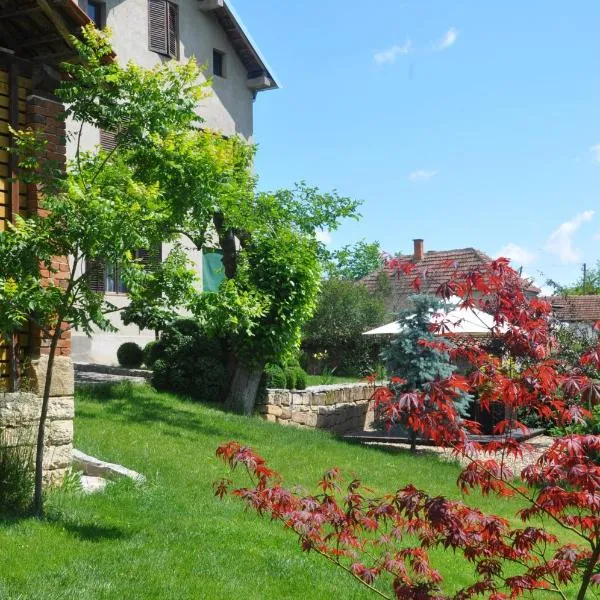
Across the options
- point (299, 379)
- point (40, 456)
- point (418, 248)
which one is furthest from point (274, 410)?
point (418, 248)

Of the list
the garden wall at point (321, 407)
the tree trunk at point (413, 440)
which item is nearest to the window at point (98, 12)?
the garden wall at point (321, 407)

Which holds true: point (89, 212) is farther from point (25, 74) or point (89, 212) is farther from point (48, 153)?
point (25, 74)

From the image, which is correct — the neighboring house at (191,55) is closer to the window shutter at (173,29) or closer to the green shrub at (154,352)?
the window shutter at (173,29)

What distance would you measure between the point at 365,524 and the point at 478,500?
6031mm

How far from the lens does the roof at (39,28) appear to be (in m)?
7.43

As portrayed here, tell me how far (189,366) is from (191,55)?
10401 millimetres

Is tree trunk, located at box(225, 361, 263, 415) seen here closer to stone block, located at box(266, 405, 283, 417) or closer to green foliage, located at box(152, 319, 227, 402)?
green foliage, located at box(152, 319, 227, 402)

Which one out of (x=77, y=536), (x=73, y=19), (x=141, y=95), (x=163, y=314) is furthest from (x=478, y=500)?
(x=73, y=19)

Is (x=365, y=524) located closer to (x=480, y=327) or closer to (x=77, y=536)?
(x=77, y=536)

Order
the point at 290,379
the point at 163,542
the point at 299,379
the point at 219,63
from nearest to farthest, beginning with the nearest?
the point at 163,542 < the point at 290,379 < the point at 299,379 < the point at 219,63

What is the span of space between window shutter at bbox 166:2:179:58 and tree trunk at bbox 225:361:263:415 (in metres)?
11.6

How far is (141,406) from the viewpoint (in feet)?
42.5

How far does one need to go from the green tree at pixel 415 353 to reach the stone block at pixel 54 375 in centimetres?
767

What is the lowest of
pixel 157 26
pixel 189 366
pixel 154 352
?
pixel 189 366
